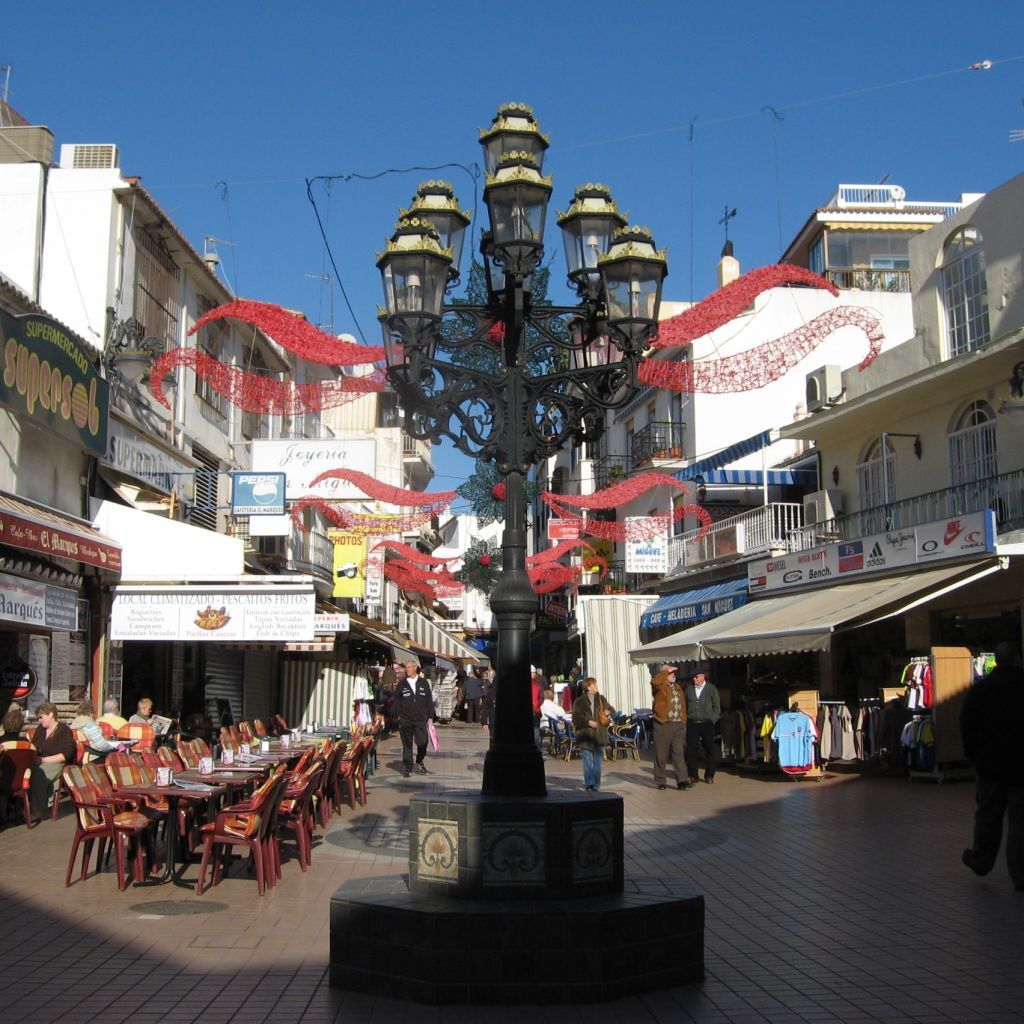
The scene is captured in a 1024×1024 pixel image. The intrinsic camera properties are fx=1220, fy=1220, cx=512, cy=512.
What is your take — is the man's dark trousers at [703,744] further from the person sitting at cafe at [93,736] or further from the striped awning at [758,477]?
the striped awning at [758,477]

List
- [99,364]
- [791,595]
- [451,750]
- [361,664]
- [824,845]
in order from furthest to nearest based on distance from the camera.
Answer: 1. [361,664]
2. [451,750]
3. [791,595]
4. [99,364]
5. [824,845]

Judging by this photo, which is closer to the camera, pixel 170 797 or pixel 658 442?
pixel 170 797

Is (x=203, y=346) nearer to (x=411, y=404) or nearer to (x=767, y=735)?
(x=767, y=735)

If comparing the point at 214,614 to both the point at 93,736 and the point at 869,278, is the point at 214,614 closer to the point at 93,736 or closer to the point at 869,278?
the point at 93,736

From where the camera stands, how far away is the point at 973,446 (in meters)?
21.5

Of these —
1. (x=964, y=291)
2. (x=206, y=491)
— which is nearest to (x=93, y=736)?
(x=206, y=491)

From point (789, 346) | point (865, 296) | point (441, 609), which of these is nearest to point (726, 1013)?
point (789, 346)

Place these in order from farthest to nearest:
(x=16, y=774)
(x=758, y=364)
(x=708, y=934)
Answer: (x=16, y=774) < (x=758, y=364) < (x=708, y=934)

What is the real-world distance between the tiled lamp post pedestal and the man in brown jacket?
1062cm

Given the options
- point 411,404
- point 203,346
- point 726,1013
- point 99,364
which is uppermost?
point 203,346

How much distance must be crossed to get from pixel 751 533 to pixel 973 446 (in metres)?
7.24

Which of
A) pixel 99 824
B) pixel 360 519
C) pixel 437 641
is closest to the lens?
pixel 99 824

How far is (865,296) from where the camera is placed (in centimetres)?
3188

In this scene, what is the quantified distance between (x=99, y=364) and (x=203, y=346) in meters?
6.02
